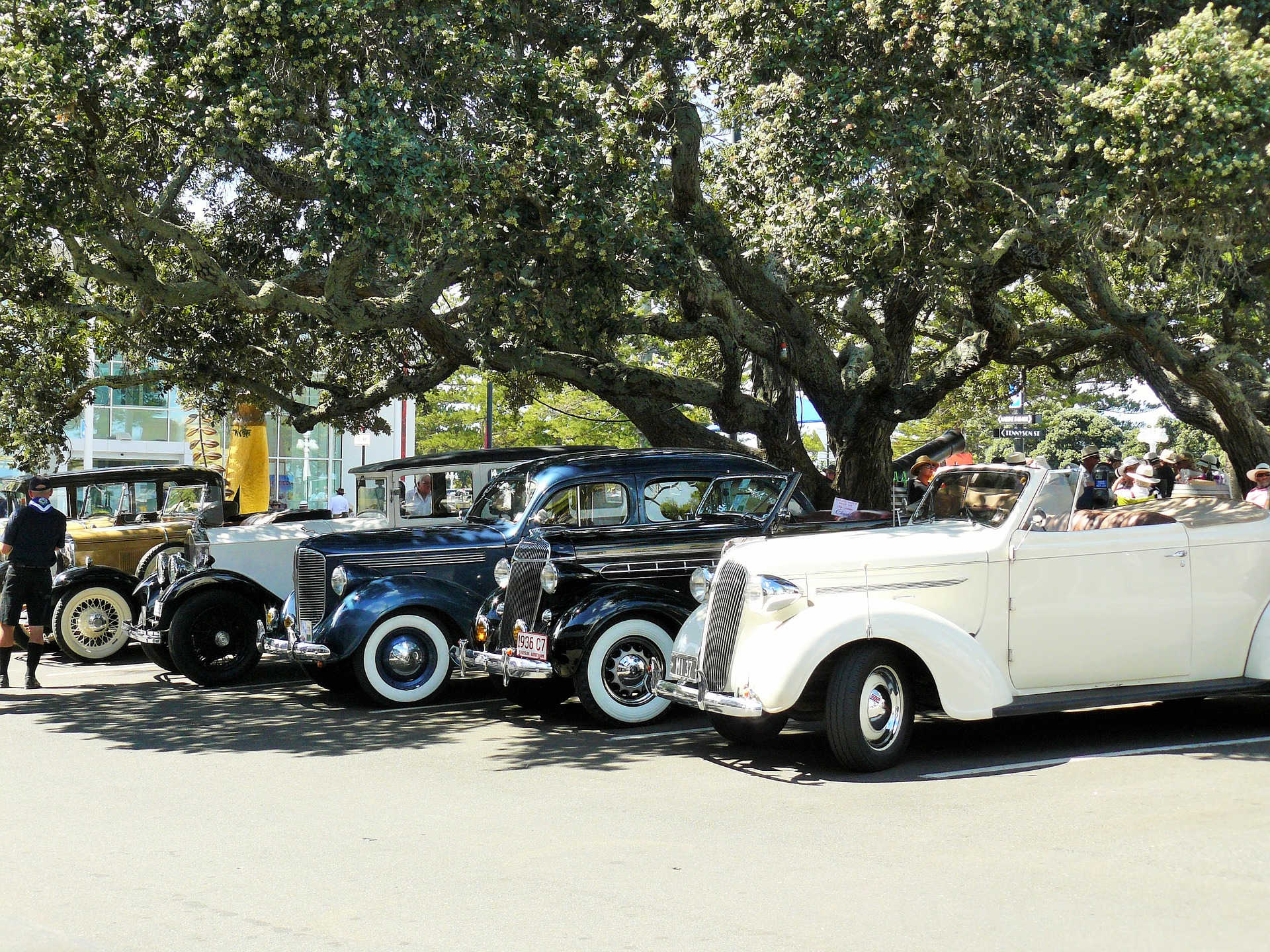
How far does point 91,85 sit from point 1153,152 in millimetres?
9532

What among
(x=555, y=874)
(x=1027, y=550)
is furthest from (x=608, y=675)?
(x=555, y=874)

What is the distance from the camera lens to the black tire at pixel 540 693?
9.65 metres

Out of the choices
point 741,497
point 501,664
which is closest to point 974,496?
point 741,497

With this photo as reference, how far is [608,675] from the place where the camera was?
892cm

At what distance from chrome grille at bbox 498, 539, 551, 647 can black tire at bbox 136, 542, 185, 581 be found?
5904 millimetres

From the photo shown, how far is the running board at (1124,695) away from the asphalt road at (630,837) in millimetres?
321

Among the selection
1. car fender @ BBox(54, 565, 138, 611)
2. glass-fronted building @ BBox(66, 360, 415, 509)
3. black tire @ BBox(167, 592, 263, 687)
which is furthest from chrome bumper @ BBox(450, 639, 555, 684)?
glass-fronted building @ BBox(66, 360, 415, 509)

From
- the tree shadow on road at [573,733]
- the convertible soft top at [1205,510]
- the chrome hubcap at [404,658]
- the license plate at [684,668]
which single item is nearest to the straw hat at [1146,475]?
the tree shadow on road at [573,733]

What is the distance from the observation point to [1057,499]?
7.83m

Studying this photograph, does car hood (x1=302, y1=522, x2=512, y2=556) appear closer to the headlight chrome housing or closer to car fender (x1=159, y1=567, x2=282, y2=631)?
car fender (x1=159, y1=567, x2=282, y2=631)

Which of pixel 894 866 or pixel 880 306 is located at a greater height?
pixel 880 306

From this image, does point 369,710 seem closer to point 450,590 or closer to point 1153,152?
point 450,590

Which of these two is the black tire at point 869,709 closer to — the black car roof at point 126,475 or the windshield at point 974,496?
the windshield at point 974,496

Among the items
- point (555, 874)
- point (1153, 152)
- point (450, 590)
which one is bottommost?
point (555, 874)
